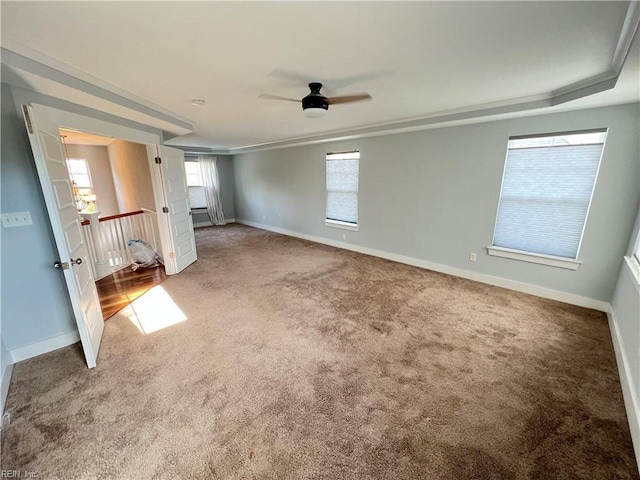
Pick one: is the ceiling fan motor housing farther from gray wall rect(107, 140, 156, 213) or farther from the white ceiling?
gray wall rect(107, 140, 156, 213)

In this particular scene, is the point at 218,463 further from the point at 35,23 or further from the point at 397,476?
the point at 35,23

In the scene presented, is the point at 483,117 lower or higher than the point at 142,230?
higher

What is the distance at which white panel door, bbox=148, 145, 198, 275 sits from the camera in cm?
380

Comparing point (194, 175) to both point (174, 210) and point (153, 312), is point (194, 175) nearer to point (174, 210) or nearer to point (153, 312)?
point (174, 210)

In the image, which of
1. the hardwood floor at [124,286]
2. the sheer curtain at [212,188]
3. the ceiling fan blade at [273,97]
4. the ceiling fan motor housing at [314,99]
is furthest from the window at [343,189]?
the sheer curtain at [212,188]

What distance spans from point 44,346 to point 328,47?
3.39m

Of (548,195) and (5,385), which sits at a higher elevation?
(548,195)

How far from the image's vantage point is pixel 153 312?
292 centimetres

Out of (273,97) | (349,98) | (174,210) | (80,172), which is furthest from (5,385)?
(80,172)

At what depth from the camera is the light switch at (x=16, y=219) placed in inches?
77.5

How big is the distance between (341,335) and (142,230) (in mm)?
4306

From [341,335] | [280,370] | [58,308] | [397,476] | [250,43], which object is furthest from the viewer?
[341,335]

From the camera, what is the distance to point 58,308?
2295mm

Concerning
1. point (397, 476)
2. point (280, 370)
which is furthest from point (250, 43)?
point (397, 476)
